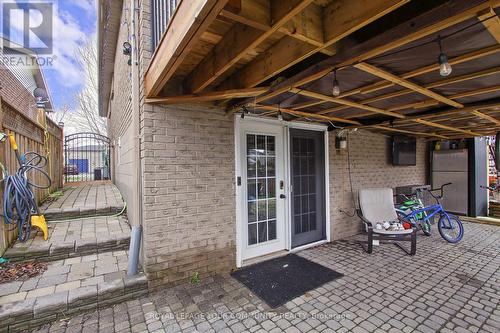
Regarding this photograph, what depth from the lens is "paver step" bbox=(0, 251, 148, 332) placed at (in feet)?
7.29

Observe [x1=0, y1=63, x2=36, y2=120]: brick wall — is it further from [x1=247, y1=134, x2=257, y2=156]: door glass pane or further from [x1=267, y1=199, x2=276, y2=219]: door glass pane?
[x1=267, y1=199, x2=276, y2=219]: door glass pane

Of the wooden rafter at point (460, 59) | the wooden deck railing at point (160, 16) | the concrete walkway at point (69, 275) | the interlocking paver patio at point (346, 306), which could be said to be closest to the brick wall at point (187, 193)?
the interlocking paver patio at point (346, 306)

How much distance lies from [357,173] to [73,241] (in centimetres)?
515

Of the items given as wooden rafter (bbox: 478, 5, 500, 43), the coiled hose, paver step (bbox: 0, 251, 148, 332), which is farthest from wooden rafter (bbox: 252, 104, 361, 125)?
the coiled hose

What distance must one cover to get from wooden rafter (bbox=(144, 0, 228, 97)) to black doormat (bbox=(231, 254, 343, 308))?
2543mm

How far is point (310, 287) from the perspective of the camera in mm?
3062

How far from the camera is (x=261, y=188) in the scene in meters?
4.09

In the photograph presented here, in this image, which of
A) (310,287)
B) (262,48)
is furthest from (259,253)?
(262,48)

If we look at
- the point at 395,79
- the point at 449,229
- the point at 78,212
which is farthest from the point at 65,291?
the point at 449,229

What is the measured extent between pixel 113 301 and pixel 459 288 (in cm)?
397

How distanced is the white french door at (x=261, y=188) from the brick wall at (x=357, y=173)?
4.09 feet

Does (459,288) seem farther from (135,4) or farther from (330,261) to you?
(135,4)

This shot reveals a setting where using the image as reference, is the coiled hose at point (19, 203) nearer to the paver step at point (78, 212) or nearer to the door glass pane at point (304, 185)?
the paver step at point (78, 212)

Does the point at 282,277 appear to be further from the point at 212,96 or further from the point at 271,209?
the point at 212,96
